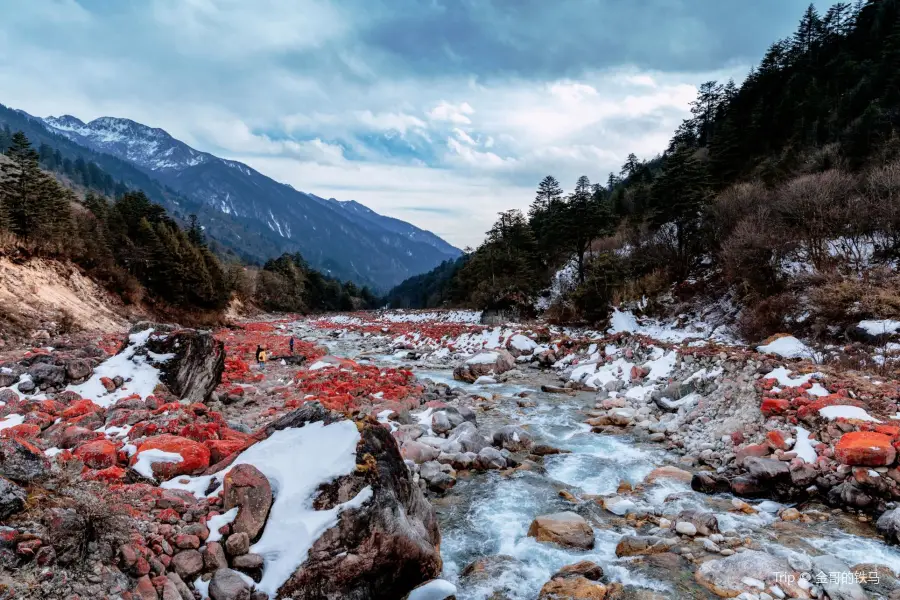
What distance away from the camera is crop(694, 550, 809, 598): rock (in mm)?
4637

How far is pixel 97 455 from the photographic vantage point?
5105mm

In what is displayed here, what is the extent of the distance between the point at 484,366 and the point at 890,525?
44.6 feet

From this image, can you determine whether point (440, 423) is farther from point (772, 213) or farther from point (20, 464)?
point (772, 213)

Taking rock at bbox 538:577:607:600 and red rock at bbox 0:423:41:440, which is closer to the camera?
rock at bbox 538:577:607:600

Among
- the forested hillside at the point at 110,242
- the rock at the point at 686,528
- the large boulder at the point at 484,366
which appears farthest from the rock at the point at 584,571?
the forested hillside at the point at 110,242

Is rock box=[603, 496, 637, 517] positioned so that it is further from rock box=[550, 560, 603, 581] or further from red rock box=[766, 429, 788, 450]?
red rock box=[766, 429, 788, 450]

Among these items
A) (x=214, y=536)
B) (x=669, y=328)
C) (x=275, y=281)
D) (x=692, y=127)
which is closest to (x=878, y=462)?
(x=214, y=536)

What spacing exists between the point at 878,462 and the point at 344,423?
8.04 metres

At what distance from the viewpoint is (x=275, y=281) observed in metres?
80.2

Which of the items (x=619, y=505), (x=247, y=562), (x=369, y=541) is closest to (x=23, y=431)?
(x=247, y=562)

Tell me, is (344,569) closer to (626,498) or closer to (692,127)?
(626,498)

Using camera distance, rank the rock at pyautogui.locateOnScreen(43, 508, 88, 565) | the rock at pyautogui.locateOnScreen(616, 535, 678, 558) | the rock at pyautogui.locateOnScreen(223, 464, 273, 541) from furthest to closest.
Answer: the rock at pyautogui.locateOnScreen(616, 535, 678, 558) < the rock at pyautogui.locateOnScreen(223, 464, 273, 541) < the rock at pyautogui.locateOnScreen(43, 508, 88, 565)

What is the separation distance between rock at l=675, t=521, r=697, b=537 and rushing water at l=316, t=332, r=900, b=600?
56 centimetres

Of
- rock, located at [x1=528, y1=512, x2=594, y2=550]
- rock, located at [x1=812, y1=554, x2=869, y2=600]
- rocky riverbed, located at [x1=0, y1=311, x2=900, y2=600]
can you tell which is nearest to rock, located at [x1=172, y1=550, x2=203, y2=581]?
rocky riverbed, located at [x1=0, y1=311, x2=900, y2=600]
